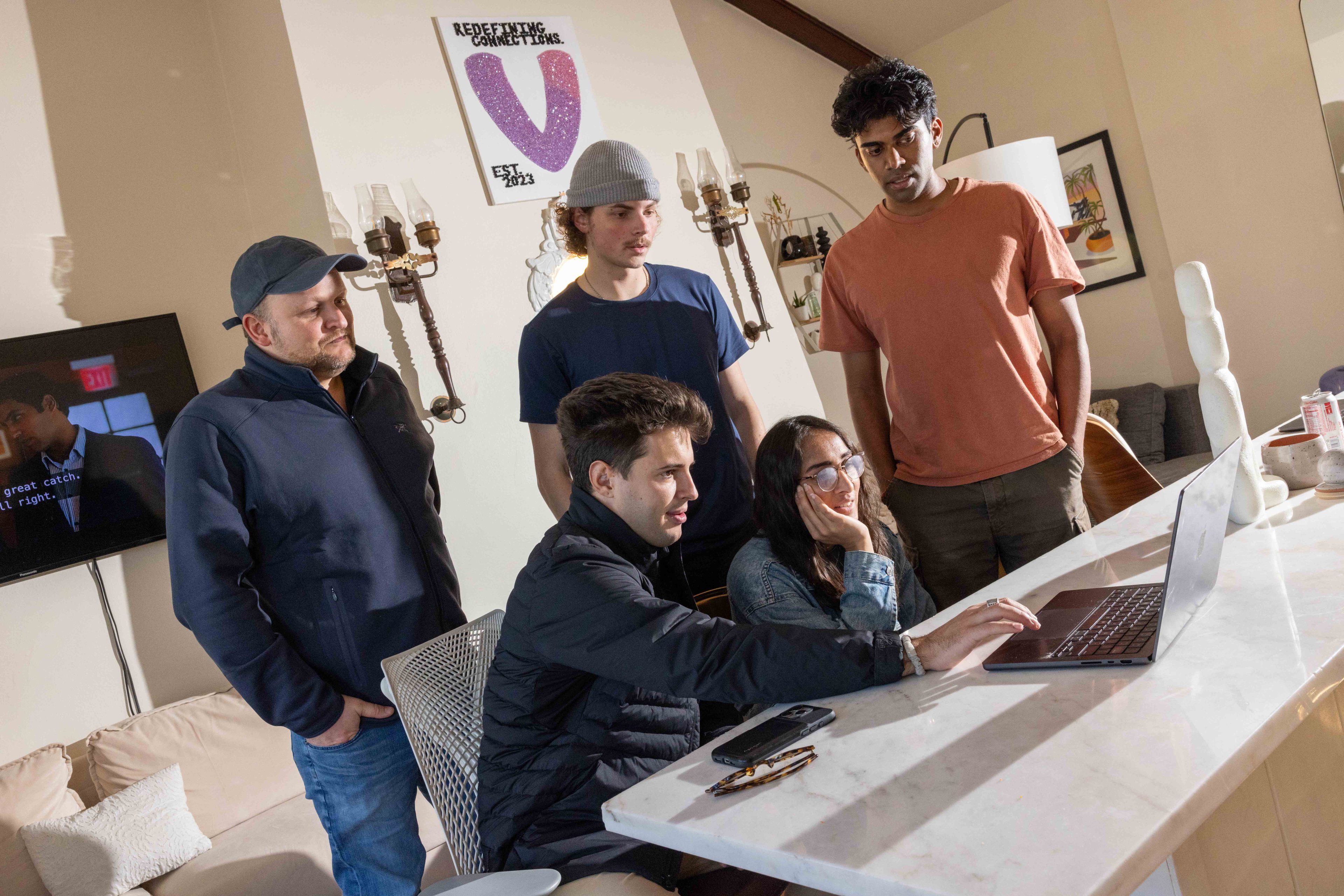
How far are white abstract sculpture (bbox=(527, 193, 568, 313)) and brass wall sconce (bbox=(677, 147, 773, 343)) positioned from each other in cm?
60

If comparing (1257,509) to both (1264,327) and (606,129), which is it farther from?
(1264,327)

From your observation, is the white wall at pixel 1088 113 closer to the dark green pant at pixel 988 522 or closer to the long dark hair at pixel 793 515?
the dark green pant at pixel 988 522

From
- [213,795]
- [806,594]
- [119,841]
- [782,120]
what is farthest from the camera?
[782,120]

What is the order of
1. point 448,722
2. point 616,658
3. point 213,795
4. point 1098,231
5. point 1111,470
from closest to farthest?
point 616,658
point 448,722
point 1111,470
point 213,795
point 1098,231

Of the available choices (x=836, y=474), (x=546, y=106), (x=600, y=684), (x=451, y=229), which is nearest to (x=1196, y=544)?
(x=836, y=474)

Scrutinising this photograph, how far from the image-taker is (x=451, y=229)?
2.91m

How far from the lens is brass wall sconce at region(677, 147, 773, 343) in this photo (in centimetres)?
347

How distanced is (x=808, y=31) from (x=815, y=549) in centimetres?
430

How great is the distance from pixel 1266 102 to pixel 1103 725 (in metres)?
4.36

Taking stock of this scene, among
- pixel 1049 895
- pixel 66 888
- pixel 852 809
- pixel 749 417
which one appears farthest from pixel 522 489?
pixel 1049 895

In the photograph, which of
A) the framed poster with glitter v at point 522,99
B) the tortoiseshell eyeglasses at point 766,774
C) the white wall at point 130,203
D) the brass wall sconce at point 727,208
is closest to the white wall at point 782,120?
the brass wall sconce at point 727,208

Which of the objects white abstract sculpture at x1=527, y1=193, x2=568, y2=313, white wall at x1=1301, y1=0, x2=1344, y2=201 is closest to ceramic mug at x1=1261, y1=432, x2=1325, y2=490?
white abstract sculpture at x1=527, y1=193, x2=568, y2=313

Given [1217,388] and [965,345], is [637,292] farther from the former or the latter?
[1217,388]

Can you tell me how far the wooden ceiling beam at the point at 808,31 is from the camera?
5.04 metres
